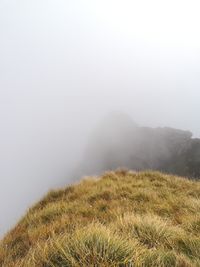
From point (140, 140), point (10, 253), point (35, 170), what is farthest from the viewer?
point (35, 170)

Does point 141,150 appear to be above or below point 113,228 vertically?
below

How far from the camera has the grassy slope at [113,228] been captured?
458 cm

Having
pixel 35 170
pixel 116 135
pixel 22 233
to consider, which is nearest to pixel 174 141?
pixel 116 135

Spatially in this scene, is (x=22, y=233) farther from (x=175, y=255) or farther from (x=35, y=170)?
(x=35, y=170)

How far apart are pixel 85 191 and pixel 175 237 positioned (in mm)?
6290

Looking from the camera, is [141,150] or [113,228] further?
[141,150]

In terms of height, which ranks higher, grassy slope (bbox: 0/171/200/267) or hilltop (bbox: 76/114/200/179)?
grassy slope (bbox: 0/171/200/267)

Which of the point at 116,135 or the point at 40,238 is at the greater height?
the point at 40,238

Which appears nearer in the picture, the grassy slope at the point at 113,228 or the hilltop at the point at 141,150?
the grassy slope at the point at 113,228

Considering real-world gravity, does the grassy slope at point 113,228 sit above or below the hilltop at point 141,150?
above

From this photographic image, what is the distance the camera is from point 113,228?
241 inches

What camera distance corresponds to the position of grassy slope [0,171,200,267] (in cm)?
458

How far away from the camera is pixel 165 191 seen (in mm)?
12180

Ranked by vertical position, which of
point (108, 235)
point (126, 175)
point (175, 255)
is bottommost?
point (126, 175)
